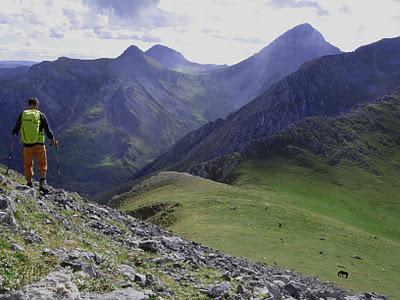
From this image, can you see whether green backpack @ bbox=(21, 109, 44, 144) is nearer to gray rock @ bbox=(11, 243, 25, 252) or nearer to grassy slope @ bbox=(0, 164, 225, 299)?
grassy slope @ bbox=(0, 164, 225, 299)

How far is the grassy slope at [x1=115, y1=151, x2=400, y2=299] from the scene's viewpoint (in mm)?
41344

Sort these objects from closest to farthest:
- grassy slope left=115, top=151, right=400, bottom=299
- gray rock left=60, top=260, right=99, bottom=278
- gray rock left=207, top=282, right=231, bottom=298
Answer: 1. gray rock left=60, top=260, right=99, bottom=278
2. gray rock left=207, top=282, right=231, bottom=298
3. grassy slope left=115, top=151, right=400, bottom=299

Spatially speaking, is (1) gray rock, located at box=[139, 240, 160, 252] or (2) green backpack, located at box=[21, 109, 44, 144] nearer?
(1) gray rock, located at box=[139, 240, 160, 252]

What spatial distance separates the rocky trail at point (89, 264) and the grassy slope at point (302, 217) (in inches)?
652

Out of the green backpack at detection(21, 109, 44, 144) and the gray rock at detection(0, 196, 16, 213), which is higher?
the green backpack at detection(21, 109, 44, 144)

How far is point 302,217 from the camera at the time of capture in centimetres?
5866

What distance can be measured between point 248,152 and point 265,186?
30524 mm

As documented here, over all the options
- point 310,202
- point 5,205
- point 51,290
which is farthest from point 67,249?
point 310,202

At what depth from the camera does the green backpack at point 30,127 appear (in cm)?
2158

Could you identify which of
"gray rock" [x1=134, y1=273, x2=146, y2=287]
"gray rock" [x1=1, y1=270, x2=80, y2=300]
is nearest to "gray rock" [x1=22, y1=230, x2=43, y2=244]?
"gray rock" [x1=1, y1=270, x2=80, y2=300]

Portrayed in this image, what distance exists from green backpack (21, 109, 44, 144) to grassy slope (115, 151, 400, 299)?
73.3 ft

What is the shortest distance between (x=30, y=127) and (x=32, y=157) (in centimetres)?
163

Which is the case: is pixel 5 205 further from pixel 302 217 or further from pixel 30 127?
pixel 302 217

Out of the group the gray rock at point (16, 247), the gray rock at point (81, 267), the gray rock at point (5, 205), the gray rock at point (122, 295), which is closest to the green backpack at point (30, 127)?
the gray rock at point (5, 205)
